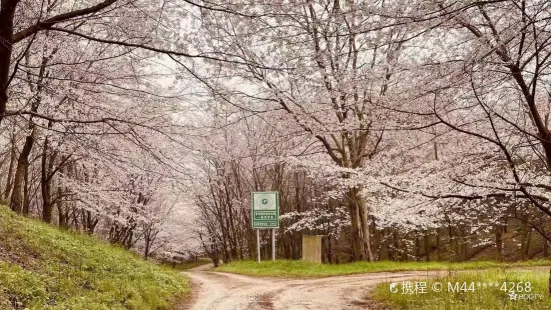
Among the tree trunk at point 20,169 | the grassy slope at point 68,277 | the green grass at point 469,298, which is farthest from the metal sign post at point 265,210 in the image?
the green grass at point 469,298

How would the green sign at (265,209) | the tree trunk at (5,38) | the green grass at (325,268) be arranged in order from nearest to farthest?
the tree trunk at (5,38) < the green grass at (325,268) < the green sign at (265,209)

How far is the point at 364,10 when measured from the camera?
15.6 feet

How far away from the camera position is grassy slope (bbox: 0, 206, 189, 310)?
5199mm

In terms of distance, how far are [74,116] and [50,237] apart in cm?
248

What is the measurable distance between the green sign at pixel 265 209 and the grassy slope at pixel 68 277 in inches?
310

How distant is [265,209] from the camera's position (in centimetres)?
1783

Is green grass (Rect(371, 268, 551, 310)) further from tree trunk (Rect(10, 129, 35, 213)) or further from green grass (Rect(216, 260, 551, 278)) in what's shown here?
tree trunk (Rect(10, 129, 35, 213))

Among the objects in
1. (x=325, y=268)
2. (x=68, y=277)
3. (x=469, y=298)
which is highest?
(x=68, y=277)

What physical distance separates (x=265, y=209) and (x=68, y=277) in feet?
38.3

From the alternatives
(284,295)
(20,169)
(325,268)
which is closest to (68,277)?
(284,295)

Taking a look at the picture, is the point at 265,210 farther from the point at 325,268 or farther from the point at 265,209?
the point at 325,268

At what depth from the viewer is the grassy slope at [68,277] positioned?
520cm

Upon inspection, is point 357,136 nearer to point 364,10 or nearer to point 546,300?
point 546,300

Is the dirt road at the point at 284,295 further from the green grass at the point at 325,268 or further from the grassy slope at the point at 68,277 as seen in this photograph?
the green grass at the point at 325,268
